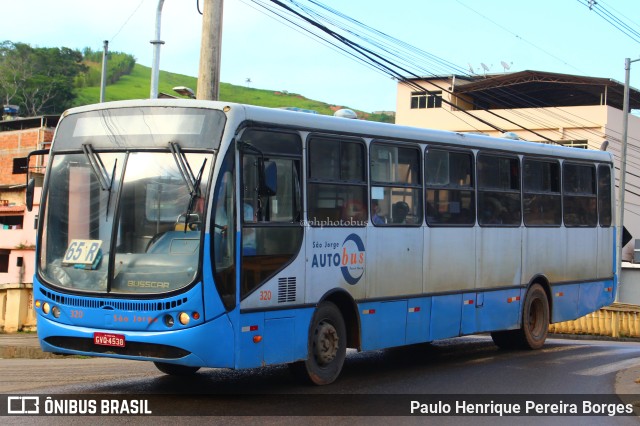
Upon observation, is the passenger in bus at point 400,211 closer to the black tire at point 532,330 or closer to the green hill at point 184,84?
the black tire at point 532,330

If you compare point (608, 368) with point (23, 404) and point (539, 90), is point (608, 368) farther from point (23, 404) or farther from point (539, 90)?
point (539, 90)

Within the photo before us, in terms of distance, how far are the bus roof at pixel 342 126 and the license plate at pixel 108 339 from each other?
247 cm

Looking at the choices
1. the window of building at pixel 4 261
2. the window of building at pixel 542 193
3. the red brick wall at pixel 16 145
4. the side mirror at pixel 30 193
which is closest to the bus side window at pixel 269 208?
the side mirror at pixel 30 193

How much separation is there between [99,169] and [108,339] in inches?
71.9

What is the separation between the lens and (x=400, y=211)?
500 inches

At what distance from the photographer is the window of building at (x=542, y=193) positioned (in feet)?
52.2

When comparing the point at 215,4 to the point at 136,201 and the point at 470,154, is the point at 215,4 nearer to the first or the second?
the point at 470,154

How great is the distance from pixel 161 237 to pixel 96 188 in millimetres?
1024

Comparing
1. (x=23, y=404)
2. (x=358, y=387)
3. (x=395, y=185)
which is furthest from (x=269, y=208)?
(x=23, y=404)

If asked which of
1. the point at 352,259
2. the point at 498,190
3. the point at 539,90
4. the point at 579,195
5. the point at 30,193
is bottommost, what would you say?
the point at 352,259

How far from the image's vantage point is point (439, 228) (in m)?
13.5

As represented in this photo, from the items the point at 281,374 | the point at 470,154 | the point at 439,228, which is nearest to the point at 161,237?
the point at 281,374

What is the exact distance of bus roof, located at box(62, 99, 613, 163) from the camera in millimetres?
9977

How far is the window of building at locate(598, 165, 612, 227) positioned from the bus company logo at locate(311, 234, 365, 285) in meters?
8.04
